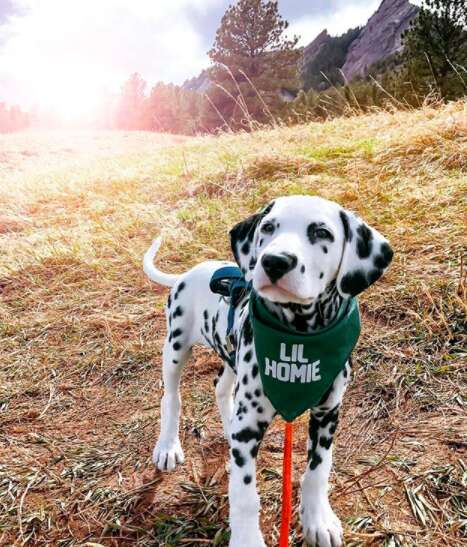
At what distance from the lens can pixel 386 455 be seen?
7.88ft

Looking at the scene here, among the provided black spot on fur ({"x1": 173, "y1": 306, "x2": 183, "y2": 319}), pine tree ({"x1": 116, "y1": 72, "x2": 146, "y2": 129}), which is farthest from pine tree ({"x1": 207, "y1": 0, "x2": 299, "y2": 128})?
black spot on fur ({"x1": 173, "y1": 306, "x2": 183, "y2": 319})

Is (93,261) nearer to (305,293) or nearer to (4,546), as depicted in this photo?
(4,546)

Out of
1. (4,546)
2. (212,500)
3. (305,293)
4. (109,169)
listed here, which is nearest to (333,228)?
(305,293)

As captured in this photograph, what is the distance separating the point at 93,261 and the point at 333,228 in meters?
4.07

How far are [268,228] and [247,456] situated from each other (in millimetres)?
930

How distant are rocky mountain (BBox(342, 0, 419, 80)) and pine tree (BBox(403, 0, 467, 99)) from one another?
66553mm

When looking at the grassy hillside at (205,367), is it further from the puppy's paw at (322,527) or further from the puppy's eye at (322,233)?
the puppy's eye at (322,233)

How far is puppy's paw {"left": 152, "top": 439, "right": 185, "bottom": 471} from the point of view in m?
2.57

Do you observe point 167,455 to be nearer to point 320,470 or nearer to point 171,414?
point 171,414

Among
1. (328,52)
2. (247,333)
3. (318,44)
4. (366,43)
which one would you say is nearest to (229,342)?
(247,333)

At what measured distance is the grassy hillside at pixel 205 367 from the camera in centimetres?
225

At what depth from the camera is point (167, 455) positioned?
258 cm

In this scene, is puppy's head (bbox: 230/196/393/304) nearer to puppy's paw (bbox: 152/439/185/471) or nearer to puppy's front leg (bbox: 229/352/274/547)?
puppy's front leg (bbox: 229/352/274/547)

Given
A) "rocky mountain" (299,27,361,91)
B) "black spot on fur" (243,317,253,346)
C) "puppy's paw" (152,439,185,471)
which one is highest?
"rocky mountain" (299,27,361,91)
